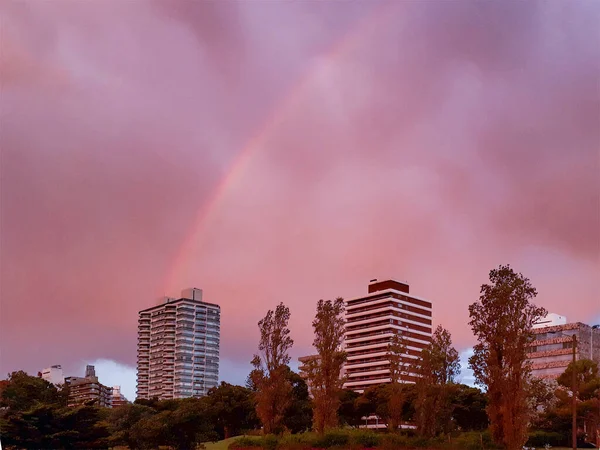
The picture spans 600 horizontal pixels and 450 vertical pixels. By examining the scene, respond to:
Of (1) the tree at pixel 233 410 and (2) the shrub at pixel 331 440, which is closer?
(2) the shrub at pixel 331 440

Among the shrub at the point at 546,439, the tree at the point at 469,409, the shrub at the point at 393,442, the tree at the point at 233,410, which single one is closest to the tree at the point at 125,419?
the shrub at the point at 393,442

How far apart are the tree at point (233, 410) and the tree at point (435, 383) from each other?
73.6 ft

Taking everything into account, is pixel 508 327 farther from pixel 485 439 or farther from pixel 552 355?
pixel 552 355

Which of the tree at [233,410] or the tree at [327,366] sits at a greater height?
the tree at [327,366]

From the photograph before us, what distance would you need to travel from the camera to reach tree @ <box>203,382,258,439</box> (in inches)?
2911

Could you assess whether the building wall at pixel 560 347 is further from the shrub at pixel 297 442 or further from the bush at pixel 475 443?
the shrub at pixel 297 442

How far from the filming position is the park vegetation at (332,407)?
42.4 m

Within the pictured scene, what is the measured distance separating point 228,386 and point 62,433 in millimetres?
35457

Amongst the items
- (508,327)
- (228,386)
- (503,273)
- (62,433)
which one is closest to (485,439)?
(508,327)

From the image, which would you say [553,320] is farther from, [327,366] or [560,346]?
[327,366]

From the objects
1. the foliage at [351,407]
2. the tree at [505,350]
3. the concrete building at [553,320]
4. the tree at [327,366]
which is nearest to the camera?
the tree at [505,350]

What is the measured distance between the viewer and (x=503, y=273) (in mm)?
44188

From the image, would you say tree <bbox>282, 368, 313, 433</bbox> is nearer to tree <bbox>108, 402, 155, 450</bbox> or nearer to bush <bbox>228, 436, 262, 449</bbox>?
bush <bbox>228, 436, 262, 449</bbox>

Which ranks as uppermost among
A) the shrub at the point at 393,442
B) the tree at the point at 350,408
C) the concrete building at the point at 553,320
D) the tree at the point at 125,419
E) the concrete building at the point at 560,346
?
the concrete building at the point at 553,320
